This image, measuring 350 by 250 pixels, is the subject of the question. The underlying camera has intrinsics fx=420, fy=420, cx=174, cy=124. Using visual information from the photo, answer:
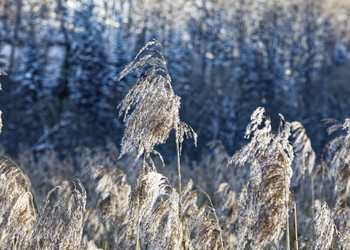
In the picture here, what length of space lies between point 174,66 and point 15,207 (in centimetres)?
2119

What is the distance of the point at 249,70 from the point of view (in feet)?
91.9

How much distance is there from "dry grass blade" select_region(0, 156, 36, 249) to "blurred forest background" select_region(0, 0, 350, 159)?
14.3 m

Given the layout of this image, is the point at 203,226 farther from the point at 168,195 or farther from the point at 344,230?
the point at 344,230

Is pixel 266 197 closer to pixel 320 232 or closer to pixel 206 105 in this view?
pixel 320 232

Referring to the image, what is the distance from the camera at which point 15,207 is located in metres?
2.96

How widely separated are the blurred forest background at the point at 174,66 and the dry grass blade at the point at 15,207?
1426 cm

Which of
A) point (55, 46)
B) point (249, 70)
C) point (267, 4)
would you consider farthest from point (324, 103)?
point (55, 46)

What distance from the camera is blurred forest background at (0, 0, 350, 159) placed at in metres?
20.8

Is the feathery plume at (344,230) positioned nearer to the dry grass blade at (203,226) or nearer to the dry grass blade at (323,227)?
the dry grass blade at (323,227)

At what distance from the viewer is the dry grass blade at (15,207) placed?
9.68 ft

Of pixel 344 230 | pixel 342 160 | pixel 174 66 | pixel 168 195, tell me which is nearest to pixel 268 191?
pixel 168 195

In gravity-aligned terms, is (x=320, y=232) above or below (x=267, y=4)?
below

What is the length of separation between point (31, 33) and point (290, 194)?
80.5 ft

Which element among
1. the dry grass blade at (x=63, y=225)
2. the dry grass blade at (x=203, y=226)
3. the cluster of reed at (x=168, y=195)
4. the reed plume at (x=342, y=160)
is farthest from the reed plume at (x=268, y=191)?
the dry grass blade at (x=63, y=225)
